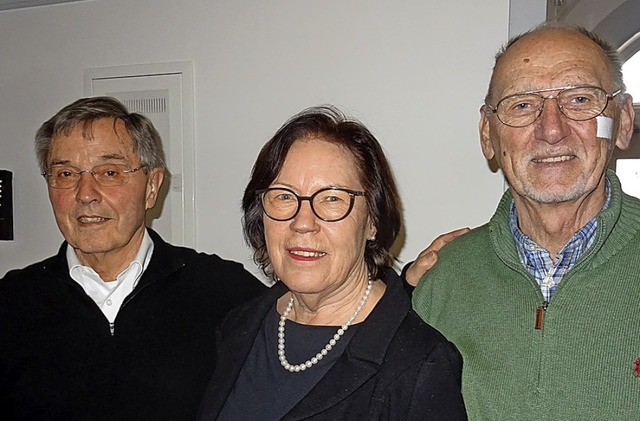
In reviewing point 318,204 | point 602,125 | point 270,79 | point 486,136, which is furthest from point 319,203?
point 270,79

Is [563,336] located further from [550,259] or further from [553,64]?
[553,64]

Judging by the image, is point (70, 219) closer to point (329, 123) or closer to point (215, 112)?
point (329, 123)

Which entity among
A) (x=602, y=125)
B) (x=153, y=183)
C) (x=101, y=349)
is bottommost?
(x=101, y=349)

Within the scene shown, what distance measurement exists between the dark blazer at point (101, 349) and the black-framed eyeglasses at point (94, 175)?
8.7 inches

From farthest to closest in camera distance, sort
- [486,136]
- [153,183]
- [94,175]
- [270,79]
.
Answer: [270,79], [153,183], [94,175], [486,136]

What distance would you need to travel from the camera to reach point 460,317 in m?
1.59

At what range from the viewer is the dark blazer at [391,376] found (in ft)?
4.17

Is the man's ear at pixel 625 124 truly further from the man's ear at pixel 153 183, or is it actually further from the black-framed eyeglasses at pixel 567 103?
the man's ear at pixel 153 183

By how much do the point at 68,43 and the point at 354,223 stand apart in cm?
238

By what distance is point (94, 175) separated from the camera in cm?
181

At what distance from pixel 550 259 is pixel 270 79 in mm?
1684

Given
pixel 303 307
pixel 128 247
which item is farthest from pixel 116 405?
pixel 303 307

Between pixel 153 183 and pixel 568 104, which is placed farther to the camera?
pixel 153 183

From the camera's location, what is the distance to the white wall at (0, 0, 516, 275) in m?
2.64
